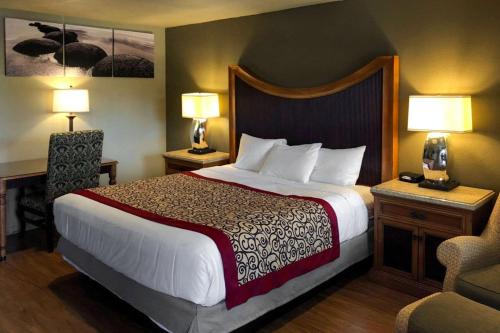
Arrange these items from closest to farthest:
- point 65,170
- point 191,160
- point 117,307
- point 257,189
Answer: point 117,307 → point 257,189 → point 65,170 → point 191,160

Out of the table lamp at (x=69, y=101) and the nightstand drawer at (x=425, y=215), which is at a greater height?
the table lamp at (x=69, y=101)

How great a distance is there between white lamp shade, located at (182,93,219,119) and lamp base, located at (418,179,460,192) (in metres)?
2.44

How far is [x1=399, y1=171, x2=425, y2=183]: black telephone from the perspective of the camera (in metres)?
3.36

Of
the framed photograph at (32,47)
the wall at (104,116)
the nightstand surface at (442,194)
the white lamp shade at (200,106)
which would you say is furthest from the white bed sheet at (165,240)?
the framed photograph at (32,47)

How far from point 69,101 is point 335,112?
103 inches

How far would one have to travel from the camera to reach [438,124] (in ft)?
10.0

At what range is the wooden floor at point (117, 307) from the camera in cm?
275

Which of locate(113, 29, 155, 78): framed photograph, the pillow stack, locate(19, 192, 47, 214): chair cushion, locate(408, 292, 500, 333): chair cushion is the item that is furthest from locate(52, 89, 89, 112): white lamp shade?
locate(408, 292, 500, 333): chair cushion

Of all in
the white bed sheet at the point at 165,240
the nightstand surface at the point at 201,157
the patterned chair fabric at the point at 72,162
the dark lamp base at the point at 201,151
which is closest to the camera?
the white bed sheet at the point at 165,240

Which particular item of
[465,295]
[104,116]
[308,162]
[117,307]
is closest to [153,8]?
[104,116]

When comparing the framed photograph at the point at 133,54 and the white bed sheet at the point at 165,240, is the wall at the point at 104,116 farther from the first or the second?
the white bed sheet at the point at 165,240

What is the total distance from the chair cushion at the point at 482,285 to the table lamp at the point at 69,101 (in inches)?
148

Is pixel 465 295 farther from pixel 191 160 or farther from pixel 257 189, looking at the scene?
pixel 191 160

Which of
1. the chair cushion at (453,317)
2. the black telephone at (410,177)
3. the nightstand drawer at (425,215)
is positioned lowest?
the chair cushion at (453,317)
